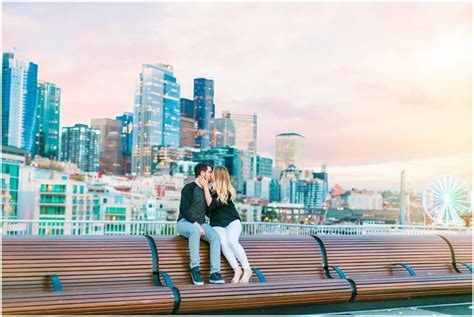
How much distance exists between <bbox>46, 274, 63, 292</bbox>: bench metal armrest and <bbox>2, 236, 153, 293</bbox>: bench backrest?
4 centimetres

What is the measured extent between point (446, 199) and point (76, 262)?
25967 mm

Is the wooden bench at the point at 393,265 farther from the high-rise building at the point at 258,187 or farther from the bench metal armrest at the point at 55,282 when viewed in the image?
the high-rise building at the point at 258,187

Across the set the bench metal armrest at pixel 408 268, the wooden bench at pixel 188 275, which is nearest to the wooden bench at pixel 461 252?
the wooden bench at pixel 188 275

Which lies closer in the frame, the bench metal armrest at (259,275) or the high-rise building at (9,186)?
the bench metal armrest at (259,275)

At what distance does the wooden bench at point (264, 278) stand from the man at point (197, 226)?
5.9 inches

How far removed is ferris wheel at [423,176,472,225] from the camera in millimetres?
28516

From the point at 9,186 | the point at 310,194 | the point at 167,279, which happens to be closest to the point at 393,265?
the point at 167,279

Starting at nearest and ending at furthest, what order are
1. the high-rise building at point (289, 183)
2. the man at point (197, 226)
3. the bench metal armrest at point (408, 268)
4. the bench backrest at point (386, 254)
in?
the man at point (197, 226)
the bench backrest at point (386, 254)
the bench metal armrest at point (408, 268)
the high-rise building at point (289, 183)

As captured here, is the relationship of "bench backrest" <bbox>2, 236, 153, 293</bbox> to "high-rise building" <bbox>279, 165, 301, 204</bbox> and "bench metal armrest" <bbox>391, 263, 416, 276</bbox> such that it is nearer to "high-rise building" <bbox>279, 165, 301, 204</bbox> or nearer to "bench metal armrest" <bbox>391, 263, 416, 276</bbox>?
"bench metal armrest" <bbox>391, 263, 416, 276</bbox>

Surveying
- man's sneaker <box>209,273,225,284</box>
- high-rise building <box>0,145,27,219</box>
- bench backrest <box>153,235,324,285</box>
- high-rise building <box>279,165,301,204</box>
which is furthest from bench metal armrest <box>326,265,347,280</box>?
high-rise building <box>279,165,301,204</box>

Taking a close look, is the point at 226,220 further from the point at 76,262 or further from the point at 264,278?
the point at 76,262

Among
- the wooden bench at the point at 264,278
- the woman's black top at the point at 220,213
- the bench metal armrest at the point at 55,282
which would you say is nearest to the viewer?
the bench metal armrest at the point at 55,282

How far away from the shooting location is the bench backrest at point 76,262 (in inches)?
210

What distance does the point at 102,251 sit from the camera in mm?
5801
